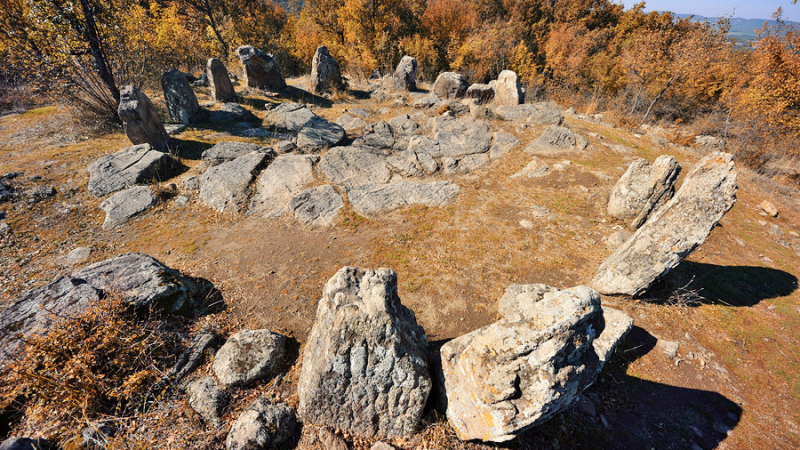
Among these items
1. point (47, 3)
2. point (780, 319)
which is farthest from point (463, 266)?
point (47, 3)

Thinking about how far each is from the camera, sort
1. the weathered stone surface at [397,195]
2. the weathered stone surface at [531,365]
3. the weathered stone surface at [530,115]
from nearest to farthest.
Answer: the weathered stone surface at [531,365]
the weathered stone surface at [397,195]
the weathered stone surface at [530,115]

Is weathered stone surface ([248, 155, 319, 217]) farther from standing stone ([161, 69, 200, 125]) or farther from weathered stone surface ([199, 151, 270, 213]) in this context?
standing stone ([161, 69, 200, 125])

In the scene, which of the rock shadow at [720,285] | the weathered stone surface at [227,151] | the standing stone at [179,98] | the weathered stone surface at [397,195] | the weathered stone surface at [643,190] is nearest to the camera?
the rock shadow at [720,285]

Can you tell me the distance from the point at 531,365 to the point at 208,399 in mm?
5096

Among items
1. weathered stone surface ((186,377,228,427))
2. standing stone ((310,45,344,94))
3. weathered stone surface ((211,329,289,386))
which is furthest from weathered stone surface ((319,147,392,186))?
standing stone ((310,45,344,94))

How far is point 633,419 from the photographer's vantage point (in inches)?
182

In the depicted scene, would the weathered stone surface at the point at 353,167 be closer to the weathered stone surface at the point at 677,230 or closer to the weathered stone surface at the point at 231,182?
the weathered stone surface at the point at 231,182

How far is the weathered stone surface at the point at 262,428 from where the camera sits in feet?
13.1

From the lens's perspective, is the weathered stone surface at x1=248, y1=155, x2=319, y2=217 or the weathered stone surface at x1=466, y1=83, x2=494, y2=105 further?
the weathered stone surface at x1=466, y1=83, x2=494, y2=105

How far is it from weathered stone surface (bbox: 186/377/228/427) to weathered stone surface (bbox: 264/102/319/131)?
43.4 ft

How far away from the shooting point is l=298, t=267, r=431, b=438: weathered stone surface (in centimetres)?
404

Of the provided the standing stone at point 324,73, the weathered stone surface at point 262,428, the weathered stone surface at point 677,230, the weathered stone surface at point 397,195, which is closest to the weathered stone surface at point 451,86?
the standing stone at point 324,73

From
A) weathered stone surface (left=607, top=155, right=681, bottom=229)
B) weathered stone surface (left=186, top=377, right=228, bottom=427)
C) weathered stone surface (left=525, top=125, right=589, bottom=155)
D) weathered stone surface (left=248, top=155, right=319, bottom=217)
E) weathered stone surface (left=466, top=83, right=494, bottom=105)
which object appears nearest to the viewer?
weathered stone surface (left=186, top=377, right=228, bottom=427)

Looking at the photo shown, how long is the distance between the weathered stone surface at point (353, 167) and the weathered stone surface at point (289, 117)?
14.9ft
